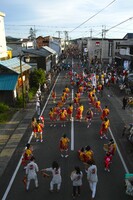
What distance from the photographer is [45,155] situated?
14.2 metres

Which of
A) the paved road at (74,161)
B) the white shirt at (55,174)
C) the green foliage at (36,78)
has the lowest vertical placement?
the paved road at (74,161)

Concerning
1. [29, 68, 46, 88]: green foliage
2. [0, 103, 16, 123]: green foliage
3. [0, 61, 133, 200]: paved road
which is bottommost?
[0, 61, 133, 200]: paved road

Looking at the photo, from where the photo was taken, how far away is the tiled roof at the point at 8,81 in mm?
24531

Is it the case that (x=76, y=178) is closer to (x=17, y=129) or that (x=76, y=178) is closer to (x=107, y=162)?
(x=107, y=162)

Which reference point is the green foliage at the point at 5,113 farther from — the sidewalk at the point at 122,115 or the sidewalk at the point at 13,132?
the sidewalk at the point at 122,115

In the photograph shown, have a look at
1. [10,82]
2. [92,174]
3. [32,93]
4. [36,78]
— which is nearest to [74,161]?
[92,174]

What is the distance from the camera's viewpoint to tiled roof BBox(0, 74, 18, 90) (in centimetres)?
2453

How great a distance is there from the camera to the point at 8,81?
82.1 feet

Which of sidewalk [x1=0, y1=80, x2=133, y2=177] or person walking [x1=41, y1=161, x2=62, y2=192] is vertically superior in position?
person walking [x1=41, y1=161, x2=62, y2=192]

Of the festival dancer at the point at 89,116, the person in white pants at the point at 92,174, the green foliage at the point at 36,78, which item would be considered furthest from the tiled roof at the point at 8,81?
the person in white pants at the point at 92,174

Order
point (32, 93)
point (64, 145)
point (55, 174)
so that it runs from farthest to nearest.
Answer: point (32, 93) < point (64, 145) < point (55, 174)


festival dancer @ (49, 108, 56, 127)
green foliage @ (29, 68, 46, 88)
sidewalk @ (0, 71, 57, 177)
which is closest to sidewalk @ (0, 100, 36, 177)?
sidewalk @ (0, 71, 57, 177)

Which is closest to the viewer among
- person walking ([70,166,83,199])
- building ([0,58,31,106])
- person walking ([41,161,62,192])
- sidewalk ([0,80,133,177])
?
person walking ([70,166,83,199])

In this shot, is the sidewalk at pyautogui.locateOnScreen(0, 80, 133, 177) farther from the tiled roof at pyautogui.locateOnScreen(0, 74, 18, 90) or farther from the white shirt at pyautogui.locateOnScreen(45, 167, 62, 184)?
the white shirt at pyautogui.locateOnScreen(45, 167, 62, 184)
